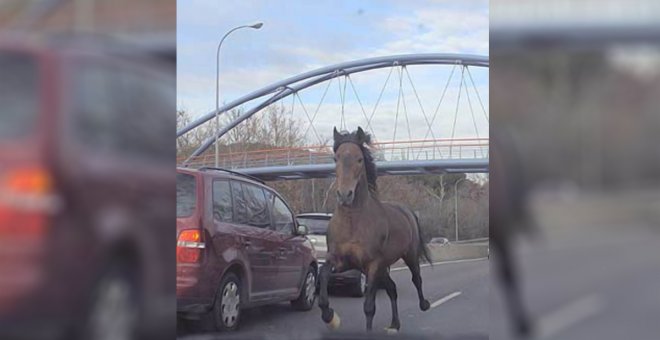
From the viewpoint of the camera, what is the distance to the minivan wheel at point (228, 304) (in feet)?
6.09

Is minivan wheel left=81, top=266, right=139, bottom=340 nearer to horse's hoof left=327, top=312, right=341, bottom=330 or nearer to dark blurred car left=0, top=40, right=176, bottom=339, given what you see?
dark blurred car left=0, top=40, right=176, bottom=339

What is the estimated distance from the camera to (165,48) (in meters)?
1.78

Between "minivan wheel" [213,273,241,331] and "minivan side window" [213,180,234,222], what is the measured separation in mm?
181

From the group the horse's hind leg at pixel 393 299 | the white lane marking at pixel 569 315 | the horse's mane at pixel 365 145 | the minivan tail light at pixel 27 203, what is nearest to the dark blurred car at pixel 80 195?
the minivan tail light at pixel 27 203

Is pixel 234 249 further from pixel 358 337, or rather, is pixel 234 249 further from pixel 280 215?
pixel 358 337

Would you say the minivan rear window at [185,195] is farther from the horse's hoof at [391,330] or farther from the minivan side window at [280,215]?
the horse's hoof at [391,330]

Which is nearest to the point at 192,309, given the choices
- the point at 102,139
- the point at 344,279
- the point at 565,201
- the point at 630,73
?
the point at 344,279

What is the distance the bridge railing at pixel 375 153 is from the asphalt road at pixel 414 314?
33cm

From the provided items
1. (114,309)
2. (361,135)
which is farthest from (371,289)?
(114,309)

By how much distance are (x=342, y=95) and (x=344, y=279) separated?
57cm

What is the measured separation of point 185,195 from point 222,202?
0.12 m

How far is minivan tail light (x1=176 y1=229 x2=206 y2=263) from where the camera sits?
1787 millimetres

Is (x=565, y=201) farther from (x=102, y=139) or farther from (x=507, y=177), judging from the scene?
(x=102, y=139)

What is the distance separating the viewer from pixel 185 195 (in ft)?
5.94
